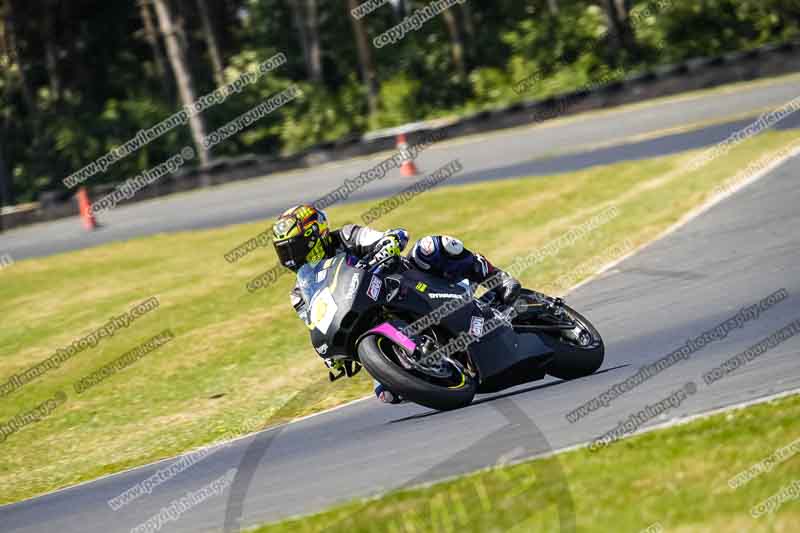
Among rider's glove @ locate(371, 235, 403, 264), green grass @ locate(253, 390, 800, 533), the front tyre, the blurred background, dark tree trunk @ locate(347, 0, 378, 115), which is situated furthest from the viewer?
dark tree trunk @ locate(347, 0, 378, 115)

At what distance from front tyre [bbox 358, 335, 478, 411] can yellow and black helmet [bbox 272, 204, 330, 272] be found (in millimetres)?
854

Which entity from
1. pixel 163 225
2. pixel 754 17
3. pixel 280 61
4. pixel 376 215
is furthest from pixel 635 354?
pixel 280 61

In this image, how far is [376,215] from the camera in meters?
21.5

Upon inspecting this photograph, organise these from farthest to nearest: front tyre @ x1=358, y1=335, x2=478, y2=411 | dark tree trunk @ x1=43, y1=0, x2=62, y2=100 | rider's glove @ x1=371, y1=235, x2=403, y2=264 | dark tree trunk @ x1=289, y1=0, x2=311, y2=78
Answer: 1. dark tree trunk @ x1=43, y1=0, x2=62, y2=100
2. dark tree trunk @ x1=289, y1=0, x2=311, y2=78
3. rider's glove @ x1=371, y1=235, x2=403, y2=264
4. front tyre @ x1=358, y1=335, x2=478, y2=411

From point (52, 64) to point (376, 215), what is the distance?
28.6 m

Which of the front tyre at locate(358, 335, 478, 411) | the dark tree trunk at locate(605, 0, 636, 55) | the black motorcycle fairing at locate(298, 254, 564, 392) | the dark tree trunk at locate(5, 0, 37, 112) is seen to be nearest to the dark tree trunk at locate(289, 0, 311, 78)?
the dark tree trunk at locate(5, 0, 37, 112)

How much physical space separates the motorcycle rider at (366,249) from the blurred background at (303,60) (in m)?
26.1

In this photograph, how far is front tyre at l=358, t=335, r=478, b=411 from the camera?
798 cm

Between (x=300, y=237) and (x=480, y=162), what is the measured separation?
56.6 ft

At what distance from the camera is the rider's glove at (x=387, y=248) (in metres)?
8.47

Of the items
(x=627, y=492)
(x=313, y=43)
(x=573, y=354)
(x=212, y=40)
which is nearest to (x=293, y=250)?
(x=573, y=354)

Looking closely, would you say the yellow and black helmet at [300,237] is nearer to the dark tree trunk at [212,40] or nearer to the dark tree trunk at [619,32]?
the dark tree trunk at [619,32]

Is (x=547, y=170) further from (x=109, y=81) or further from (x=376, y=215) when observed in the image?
(x=109, y=81)

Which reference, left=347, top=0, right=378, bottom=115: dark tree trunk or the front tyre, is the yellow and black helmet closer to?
the front tyre
